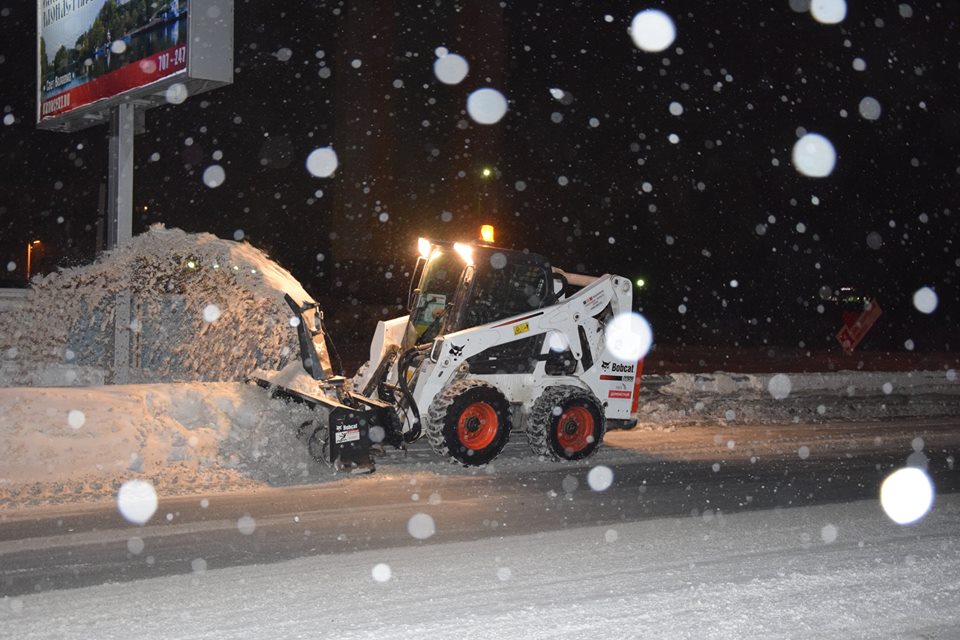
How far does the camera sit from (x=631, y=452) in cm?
1081

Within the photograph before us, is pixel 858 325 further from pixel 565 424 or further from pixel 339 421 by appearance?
pixel 339 421

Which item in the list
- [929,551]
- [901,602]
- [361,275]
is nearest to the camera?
[901,602]

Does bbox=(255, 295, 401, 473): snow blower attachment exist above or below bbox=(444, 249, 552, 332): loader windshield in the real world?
below

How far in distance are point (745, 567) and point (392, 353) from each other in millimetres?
4893

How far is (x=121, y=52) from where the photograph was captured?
13883 mm

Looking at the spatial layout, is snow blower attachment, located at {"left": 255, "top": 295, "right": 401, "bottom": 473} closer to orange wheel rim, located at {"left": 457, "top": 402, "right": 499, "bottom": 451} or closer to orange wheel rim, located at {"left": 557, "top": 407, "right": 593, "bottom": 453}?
orange wheel rim, located at {"left": 457, "top": 402, "right": 499, "bottom": 451}

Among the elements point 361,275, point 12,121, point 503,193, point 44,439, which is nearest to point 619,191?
point 503,193

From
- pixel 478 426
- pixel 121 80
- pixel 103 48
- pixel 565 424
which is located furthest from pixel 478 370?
pixel 103 48

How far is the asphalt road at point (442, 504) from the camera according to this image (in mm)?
6090

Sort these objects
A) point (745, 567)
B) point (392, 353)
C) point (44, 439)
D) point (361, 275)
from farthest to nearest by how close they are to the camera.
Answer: point (361, 275)
point (392, 353)
point (44, 439)
point (745, 567)

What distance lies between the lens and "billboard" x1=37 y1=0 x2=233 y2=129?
12445 mm

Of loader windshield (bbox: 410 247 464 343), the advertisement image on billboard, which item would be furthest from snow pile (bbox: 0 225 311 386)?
the advertisement image on billboard

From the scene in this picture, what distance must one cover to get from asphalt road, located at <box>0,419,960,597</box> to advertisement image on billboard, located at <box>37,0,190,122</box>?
6.90 m

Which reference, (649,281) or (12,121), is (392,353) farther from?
(12,121)
